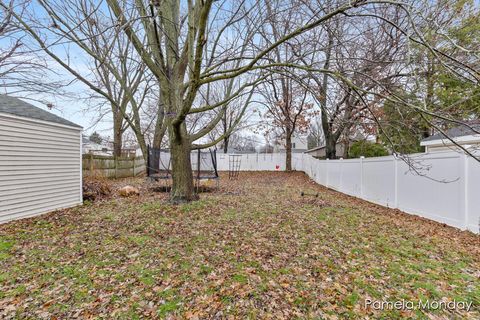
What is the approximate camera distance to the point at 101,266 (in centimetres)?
305

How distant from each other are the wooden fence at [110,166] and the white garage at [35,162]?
190 inches

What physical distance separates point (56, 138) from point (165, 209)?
321cm

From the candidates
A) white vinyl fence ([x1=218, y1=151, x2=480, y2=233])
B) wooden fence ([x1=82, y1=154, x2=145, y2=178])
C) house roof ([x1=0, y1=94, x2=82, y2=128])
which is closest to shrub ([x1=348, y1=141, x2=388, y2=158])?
white vinyl fence ([x1=218, y1=151, x2=480, y2=233])

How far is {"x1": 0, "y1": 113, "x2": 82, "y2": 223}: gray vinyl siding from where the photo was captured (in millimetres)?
4906

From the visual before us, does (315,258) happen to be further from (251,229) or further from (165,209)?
(165,209)

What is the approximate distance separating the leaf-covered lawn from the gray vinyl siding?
518 millimetres

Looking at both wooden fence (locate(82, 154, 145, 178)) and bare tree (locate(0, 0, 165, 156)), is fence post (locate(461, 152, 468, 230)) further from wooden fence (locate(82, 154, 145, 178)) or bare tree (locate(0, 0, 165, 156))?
wooden fence (locate(82, 154, 145, 178))

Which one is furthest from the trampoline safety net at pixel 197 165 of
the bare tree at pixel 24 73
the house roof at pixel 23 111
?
the bare tree at pixel 24 73

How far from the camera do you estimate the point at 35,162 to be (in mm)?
5484

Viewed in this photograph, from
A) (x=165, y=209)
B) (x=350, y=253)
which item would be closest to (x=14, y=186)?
(x=165, y=209)

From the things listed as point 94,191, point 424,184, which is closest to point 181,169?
point 94,191

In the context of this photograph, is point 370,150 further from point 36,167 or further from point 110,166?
point 36,167

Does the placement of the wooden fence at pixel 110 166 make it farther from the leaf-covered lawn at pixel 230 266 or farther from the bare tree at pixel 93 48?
the leaf-covered lawn at pixel 230 266

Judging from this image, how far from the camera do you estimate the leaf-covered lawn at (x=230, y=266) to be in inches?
90.5
